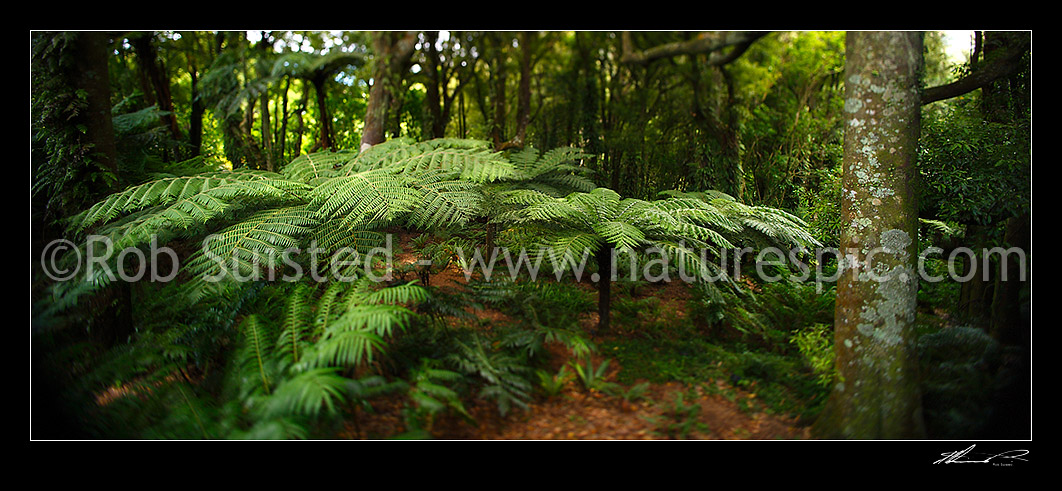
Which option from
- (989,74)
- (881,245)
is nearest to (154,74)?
(881,245)

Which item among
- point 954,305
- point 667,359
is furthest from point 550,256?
point 954,305

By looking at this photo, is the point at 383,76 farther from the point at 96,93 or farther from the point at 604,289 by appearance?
the point at 604,289

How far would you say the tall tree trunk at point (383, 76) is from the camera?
14.1 ft

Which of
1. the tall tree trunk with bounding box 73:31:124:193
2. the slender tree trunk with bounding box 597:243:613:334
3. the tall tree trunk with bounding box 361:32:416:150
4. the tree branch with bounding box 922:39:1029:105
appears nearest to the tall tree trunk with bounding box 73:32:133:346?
the tall tree trunk with bounding box 73:31:124:193

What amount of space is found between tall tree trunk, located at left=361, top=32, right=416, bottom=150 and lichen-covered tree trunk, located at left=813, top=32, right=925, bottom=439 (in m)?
3.53

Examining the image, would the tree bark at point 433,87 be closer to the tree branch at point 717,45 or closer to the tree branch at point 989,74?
the tree branch at point 717,45

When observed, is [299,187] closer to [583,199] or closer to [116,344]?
[116,344]

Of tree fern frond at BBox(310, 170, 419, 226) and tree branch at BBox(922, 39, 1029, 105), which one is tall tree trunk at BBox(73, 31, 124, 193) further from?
tree branch at BBox(922, 39, 1029, 105)

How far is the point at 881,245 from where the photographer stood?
6.70 feet

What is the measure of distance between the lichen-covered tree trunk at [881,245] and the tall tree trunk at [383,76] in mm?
3530

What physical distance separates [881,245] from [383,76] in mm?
4046

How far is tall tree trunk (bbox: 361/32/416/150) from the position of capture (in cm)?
429

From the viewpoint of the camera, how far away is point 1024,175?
2.61 meters

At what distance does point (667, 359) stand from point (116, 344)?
2.90m
